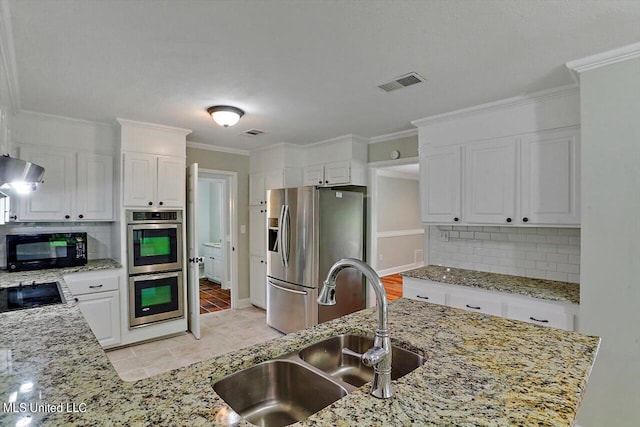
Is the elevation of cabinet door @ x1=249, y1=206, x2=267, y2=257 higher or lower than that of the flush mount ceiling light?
lower

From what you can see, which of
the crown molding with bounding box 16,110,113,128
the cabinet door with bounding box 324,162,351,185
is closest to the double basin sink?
the cabinet door with bounding box 324,162,351,185

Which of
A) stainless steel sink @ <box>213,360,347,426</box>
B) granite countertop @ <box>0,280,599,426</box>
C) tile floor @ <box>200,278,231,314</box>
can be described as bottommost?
tile floor @ <box>200,278,231,314</box>

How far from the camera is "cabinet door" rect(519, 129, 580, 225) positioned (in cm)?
242

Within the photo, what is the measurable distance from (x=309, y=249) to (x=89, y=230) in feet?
8.20

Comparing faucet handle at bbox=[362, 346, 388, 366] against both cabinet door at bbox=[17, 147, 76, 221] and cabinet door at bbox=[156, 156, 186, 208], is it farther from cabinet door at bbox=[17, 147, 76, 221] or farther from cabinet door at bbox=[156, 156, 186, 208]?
cabinet door at bbox=[17, 147, 76, 221]

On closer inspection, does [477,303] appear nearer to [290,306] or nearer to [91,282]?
[290,306]

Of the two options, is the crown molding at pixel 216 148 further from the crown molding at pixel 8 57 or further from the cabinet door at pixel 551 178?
the cabinet door at pixel 551 178

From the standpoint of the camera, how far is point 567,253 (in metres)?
2.72

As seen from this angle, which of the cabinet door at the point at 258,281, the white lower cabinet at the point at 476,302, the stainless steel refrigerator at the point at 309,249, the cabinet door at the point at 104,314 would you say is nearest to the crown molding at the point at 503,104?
the stainless steel refrigerator at the point at 309,249

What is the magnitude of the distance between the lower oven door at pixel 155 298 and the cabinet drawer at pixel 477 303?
2935mm

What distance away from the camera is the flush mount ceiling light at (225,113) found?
2943 mm

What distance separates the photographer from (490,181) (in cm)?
283

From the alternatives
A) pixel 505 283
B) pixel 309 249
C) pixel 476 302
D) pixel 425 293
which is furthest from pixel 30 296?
pixel 505 283

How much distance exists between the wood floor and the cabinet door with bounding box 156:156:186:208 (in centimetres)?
350
